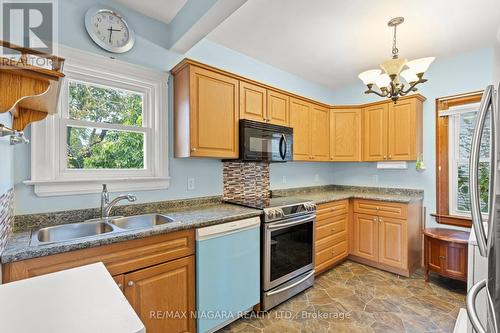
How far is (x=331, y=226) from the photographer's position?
3.01 meters

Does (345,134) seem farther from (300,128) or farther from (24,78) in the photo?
(24,78)

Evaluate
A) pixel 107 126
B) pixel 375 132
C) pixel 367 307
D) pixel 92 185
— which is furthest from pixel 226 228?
pixel 375 132

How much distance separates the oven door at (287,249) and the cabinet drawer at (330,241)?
0.74 feet

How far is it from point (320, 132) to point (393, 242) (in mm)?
1698

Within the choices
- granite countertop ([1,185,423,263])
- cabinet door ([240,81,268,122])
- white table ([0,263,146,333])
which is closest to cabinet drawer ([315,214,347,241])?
granite countertop ([1,185,423,263])

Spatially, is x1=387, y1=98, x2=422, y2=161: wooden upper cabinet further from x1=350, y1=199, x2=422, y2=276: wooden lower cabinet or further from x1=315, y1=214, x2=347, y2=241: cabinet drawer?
x1=315, y1=214, x2=347, y2=241: cabinet drawer

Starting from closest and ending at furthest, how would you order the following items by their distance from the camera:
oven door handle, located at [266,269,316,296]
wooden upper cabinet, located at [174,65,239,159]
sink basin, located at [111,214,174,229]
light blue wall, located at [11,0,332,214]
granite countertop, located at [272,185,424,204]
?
light blue wall, located at [11,0,332,214], sink basin, located at [111,214,174,229], wooden upper cabinet, located at [174,65,239,159], oven door handle, located at [266,269,316,296], granite countertop, located at [272,185,424,204]

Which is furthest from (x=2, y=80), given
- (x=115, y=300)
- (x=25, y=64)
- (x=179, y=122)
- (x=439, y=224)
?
(x=439, y=224)

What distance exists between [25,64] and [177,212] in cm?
150

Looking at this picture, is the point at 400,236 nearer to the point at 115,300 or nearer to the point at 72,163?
the point at 115,300

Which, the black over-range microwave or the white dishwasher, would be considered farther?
the black over-range microwave

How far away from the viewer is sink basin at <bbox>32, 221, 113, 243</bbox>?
5.27 feet

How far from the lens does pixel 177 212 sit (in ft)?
6.97

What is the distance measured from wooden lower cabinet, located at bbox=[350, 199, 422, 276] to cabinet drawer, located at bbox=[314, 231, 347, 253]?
0.68 ft
